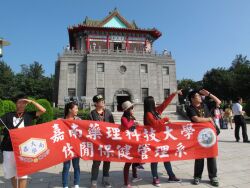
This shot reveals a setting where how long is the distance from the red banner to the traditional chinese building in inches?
1043

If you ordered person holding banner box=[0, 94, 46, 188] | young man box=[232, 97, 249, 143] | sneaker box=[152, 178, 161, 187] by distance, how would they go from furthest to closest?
young man box=[232, 97, 249, 143] → sneaker box=[152, 178, 161, 187] → person holding banner box=[0, 94, 46, 188]

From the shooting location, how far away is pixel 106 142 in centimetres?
564

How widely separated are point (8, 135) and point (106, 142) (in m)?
1.85

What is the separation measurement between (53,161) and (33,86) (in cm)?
5056

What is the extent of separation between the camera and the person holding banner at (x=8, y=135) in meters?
4.61

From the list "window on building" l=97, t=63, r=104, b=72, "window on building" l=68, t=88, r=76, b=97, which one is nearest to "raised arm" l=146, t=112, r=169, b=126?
"window on building" l=97, t=63, r=104, b=72

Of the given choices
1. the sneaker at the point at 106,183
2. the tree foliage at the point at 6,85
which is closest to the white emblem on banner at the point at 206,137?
the sneaker at the point at 106,183

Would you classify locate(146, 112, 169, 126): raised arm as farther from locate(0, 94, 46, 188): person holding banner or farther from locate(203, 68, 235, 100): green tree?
locate(203, 68, 235, 100): green tree

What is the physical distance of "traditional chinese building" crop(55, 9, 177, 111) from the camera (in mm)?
34106

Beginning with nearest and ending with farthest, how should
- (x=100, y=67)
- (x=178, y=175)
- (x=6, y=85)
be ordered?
(x=178, y=175) → (x=100, y=67) → (x=6, y=85)

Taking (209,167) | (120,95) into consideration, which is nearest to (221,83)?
(120,95)

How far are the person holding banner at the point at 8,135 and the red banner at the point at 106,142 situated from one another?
0.34 feet

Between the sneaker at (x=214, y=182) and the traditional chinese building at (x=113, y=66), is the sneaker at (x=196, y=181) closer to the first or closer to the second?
the sneaker at (x=214, y=182)

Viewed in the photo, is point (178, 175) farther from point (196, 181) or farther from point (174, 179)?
point (196, 181)
